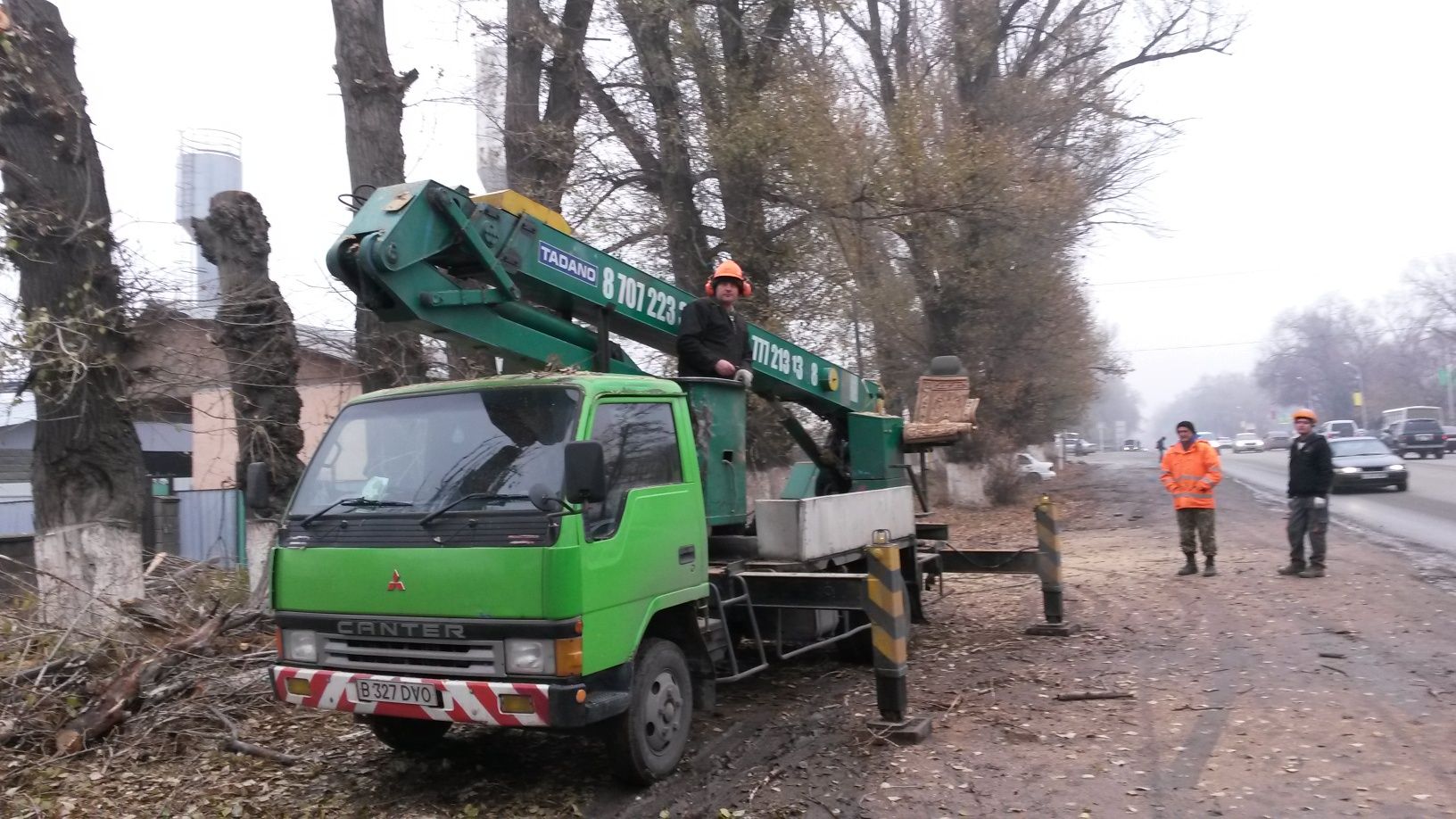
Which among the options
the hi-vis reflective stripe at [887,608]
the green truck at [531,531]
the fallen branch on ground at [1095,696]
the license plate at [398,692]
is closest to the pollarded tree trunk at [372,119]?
the green truck at [531,531]

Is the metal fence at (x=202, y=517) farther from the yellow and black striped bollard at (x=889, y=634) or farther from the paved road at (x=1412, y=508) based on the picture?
the paved road at (x=1412, y=508)

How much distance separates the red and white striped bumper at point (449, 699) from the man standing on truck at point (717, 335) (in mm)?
2656

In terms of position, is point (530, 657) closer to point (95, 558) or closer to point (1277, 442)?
point (95, 558)

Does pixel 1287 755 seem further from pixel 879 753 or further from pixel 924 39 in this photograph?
pixel 924 39

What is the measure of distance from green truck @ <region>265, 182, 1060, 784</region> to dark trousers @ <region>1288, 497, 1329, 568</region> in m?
7.38

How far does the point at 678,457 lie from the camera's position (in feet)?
19.6

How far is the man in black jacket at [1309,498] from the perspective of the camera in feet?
37.9

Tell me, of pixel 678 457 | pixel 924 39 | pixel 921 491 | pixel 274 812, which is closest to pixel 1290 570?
pixel 921 491

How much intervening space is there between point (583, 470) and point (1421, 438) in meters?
45.2

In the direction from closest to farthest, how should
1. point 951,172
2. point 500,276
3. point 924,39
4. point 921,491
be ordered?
point 500,276 < point 921,491 < point 951,172 < point 924,39

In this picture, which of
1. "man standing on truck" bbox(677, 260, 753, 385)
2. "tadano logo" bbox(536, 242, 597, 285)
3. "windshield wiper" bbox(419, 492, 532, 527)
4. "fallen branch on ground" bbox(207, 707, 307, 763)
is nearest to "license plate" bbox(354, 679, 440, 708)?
"windshield wiper" bbox(419, 492, 532, 527)

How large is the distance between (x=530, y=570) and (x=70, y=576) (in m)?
5.48

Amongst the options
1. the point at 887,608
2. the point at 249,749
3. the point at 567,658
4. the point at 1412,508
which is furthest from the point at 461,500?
the point at 1412,508

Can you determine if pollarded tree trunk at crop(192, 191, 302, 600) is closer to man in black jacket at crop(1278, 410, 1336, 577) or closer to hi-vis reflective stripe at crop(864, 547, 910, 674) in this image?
hi-vis reflective stripe at crop(864, 547, 910, 674)
